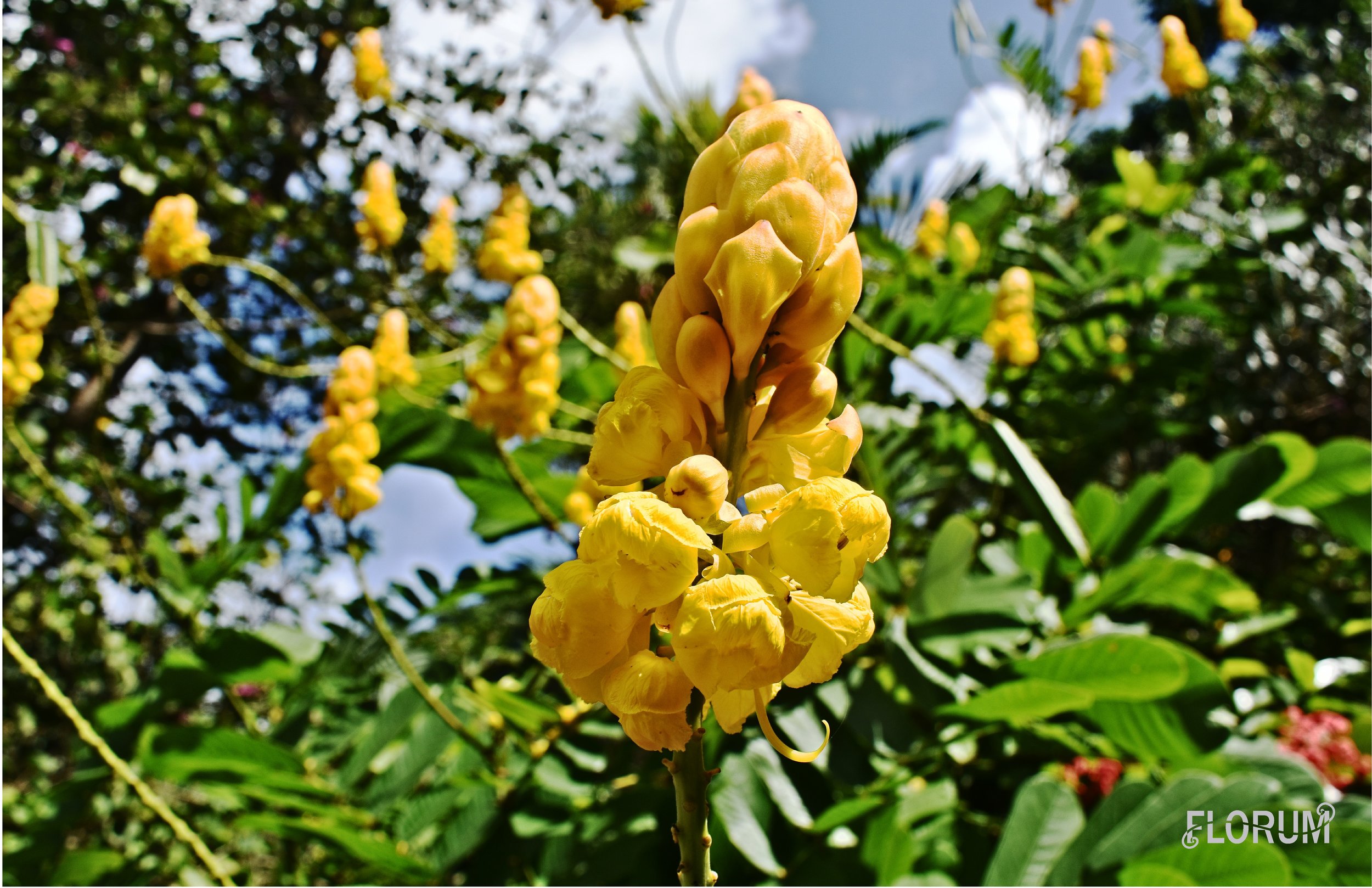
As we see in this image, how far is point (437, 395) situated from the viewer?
8.23 ft

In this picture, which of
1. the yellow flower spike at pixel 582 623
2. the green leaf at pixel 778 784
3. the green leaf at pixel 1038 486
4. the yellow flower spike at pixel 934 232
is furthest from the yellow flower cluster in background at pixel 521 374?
the yellow flower spike at pixel 934 232

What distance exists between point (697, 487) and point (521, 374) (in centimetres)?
112

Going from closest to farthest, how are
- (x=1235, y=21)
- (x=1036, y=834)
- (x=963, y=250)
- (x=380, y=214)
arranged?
(x=1036, y=834), (x=380, y=214), (x=963, y=250), (x=1235, y=21)

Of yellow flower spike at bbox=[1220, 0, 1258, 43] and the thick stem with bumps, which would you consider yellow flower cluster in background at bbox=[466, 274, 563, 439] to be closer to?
the thick stem with bumps

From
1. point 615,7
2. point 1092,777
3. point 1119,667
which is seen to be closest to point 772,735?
point 1119,667

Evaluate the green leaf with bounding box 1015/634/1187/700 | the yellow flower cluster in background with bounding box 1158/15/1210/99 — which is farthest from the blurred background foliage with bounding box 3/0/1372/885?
the yellow flower cluster in background with bounding box 1158/15/1210/99

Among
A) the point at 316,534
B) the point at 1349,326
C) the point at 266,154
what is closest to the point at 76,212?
the point at 266,154

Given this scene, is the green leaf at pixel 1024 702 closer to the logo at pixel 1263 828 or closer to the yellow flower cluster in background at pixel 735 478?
the logo at pixel 1263 828

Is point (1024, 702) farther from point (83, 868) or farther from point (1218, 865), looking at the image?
point (83, 868)

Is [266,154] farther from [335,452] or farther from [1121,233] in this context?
[1121,233]

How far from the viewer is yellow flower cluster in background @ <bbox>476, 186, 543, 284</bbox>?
229 centimetres

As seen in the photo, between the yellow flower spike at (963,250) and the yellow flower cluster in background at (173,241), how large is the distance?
94.7 inches

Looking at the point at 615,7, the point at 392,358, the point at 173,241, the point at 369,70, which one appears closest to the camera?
the point at 615,7

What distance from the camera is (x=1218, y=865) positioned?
1.01 m
